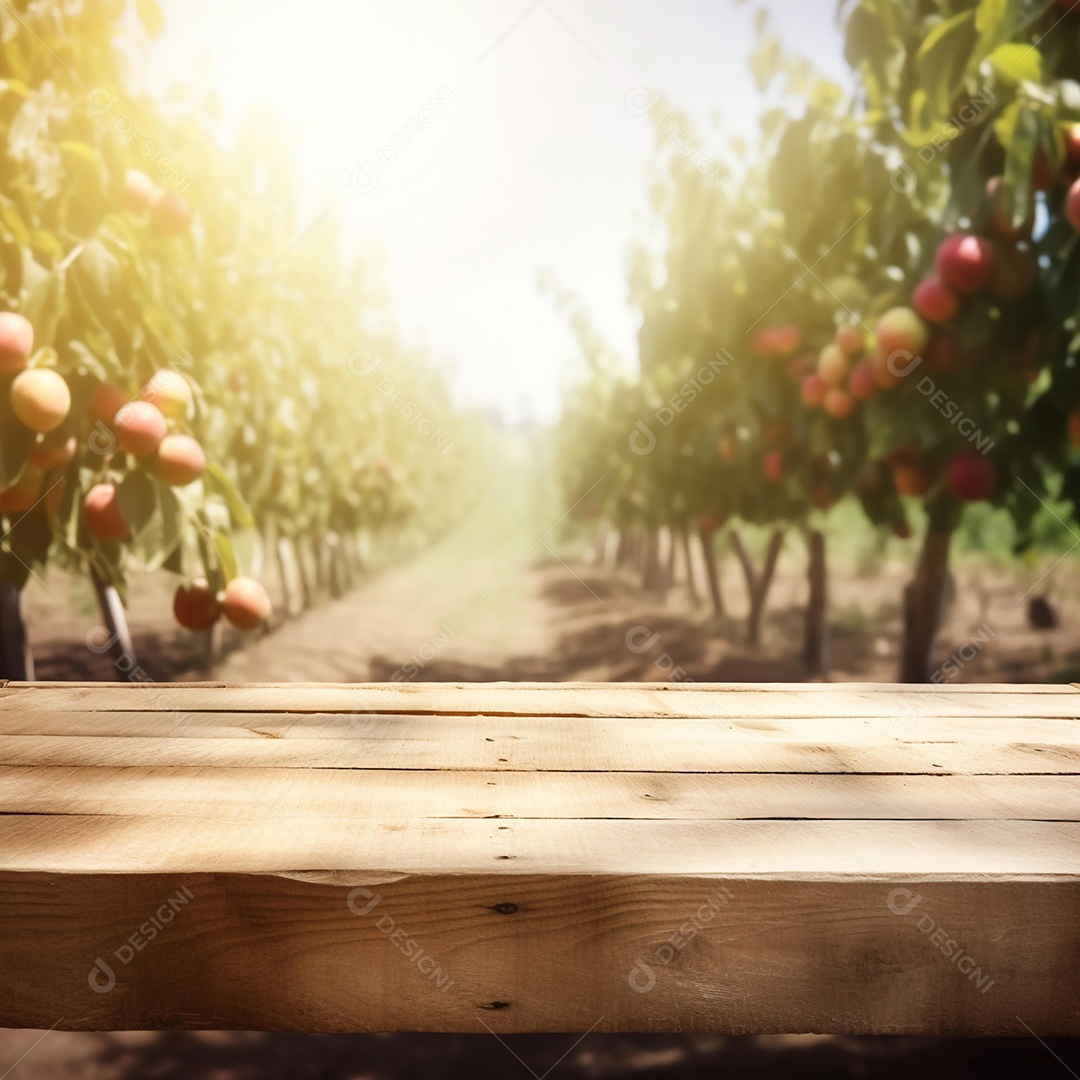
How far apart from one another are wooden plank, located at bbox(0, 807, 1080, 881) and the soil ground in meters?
0.14

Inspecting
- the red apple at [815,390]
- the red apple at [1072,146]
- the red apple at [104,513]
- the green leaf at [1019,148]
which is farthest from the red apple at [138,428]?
the red apple at [815,390]

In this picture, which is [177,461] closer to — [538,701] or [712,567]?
[538,701]

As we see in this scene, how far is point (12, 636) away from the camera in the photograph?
317 centimetres

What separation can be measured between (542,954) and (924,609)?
3.24m

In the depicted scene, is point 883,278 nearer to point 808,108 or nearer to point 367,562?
point 808,108

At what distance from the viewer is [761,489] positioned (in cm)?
578

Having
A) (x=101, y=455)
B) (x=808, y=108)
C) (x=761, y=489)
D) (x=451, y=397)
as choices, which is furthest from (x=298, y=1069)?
(x=451, y=397)

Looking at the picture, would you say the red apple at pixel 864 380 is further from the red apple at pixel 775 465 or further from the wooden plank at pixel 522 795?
the wooden plank at pixel 522 795

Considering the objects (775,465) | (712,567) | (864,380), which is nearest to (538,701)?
(864,380)

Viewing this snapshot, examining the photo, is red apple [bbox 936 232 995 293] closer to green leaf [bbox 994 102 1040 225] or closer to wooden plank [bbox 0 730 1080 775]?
green leaf [bbox 994 102 1040 225]

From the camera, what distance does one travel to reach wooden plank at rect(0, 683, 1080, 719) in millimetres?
1211

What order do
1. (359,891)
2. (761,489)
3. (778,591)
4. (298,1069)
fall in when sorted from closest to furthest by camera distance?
(359,891)
(298,1069)
(761,489)
(778,591)

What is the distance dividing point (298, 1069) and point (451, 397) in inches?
921

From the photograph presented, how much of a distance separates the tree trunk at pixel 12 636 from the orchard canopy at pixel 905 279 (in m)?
3.01
